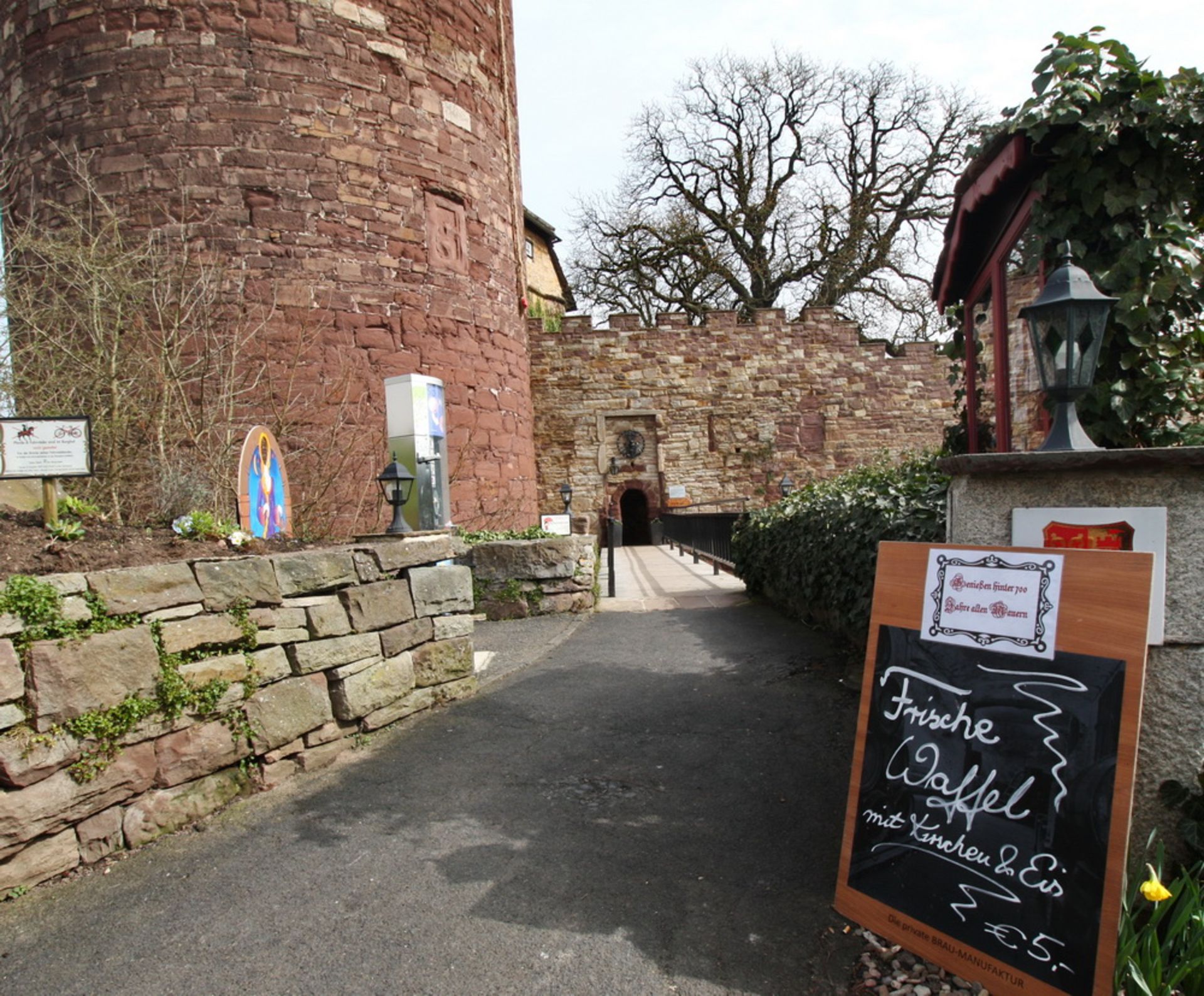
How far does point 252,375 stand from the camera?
9.02 m

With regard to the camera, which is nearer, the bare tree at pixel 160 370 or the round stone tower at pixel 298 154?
the bare tree at pixel 160 370

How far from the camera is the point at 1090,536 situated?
2326 millimetres

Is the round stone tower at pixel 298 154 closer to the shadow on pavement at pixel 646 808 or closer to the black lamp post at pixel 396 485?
the black lamp post at pixel 396 485

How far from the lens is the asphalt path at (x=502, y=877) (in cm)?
236

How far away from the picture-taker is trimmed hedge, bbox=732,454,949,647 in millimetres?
4496

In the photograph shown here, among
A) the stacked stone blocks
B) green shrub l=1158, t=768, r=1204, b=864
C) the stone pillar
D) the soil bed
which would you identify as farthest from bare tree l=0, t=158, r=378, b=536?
green shrub l=1158, t=768, r=1204, b=864

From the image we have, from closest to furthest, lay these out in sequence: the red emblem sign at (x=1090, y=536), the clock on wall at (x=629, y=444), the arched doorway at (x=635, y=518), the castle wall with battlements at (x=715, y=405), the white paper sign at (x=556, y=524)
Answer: the red emblem sign at (x=1090, y=536) → the white paper sign at (x=556, y=524) → the castle wall with battlements at (x=715, y=405) → the clock on wall at (x=629, y=444) → the arched doorway at (x=635, y=518)

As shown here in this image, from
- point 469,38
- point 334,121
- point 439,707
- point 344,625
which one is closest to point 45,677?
point 344,625

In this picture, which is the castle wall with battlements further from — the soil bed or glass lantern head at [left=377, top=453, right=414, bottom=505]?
the soil bed

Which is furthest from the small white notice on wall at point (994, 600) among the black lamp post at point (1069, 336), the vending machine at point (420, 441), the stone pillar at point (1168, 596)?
the vending machine at point (420, 441)

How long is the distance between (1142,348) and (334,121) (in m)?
9.04

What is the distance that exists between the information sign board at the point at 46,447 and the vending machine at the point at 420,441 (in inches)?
163

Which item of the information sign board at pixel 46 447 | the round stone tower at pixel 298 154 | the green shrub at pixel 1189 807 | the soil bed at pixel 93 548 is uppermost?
the round stone tower at pixel 298 154

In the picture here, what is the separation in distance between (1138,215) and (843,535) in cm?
265
